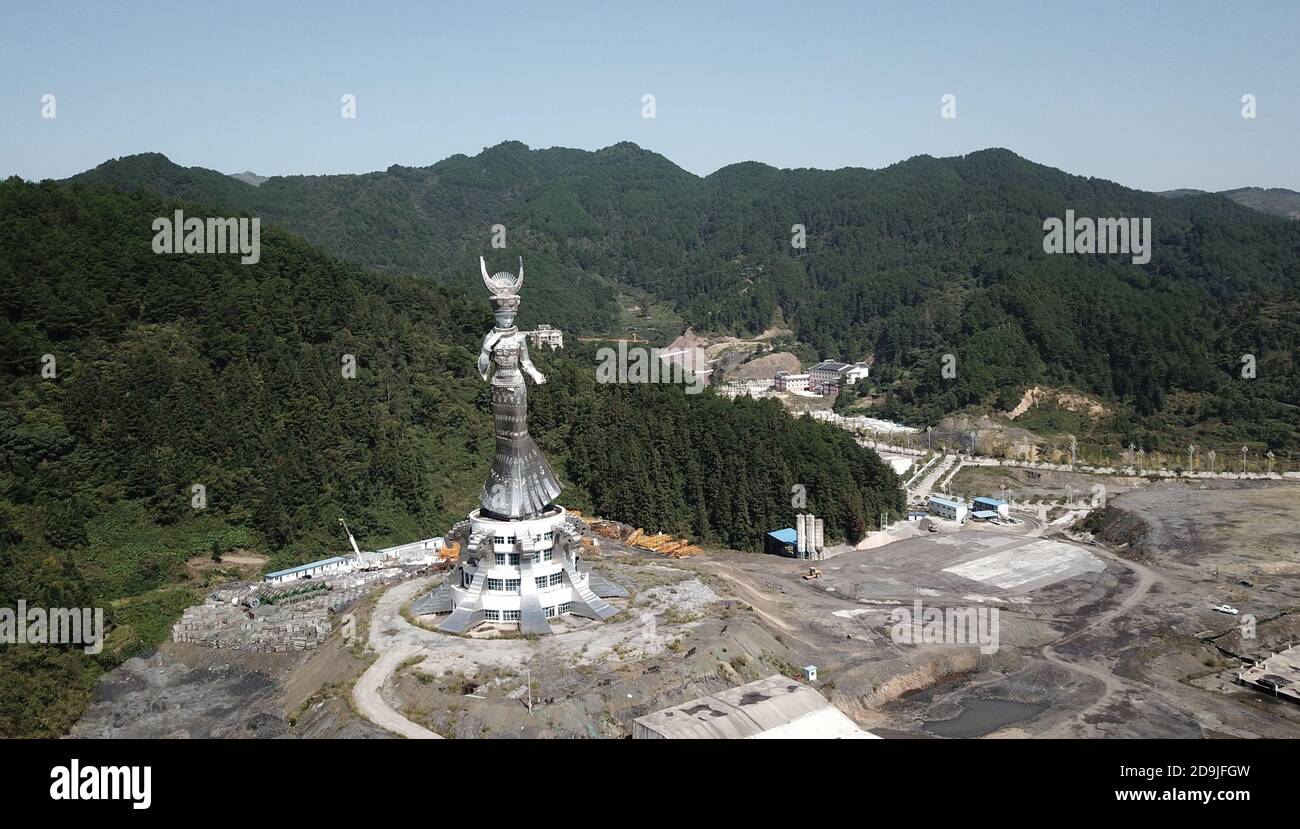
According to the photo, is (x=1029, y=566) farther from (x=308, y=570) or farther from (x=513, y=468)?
(x=308, y=570)

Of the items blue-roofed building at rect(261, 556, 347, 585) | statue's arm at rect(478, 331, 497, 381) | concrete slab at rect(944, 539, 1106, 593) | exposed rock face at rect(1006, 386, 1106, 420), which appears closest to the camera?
statue's arm at rect(478, 331, 497, 381)

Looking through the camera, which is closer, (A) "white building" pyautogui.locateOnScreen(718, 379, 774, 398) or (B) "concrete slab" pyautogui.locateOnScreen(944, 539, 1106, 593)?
(B) "concrete slab" pyautogui.locateOnScreen(944, 539, 1106, 593)

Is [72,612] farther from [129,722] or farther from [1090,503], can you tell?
[1090,503]

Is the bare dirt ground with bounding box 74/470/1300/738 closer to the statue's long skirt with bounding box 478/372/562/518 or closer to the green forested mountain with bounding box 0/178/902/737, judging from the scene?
the statue's long skirt with bounding box 478/372/562/518

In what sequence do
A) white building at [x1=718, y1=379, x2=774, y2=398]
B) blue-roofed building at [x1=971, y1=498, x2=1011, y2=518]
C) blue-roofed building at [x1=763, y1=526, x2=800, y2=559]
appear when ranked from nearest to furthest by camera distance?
blue-roofed building at [x1=763, y1=526, x2=800, y2=559] → blue-roofed building at [x1=971, y1=498, x2=1011, y2=518] → white building at [x1=718, y1=379, x2=774, y2=398]

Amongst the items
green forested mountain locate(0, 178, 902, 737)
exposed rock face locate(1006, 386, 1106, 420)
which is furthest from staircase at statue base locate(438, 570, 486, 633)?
exposed rock face locate(1006, 386, 1106, 420)
